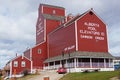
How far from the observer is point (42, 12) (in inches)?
2928

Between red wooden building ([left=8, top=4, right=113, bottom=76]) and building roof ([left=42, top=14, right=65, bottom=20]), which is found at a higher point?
building roof ([left=42, top=14, right=65, bottom=20])

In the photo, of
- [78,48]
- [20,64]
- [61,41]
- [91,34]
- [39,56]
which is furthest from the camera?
[39,56]

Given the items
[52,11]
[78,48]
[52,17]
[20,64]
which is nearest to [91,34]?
[78,48]

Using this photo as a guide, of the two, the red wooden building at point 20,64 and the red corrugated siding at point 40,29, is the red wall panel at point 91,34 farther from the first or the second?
the red corrugated siding at point 40,29

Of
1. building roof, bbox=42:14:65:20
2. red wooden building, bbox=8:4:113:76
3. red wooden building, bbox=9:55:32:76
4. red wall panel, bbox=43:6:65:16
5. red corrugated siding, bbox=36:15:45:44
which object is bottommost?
red wooden building, bbox=9:55:32:76

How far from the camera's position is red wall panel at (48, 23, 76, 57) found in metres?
54.0

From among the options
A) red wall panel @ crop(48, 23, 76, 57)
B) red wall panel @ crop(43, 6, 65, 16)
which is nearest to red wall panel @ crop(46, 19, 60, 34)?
red wall panel @ crop(48, 23, 76, 57)

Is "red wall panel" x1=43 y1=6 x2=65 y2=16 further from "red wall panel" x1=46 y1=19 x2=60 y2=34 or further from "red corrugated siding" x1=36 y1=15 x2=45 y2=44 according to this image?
"red wall panel" x1=46 y1=19 x2=60 y2=34

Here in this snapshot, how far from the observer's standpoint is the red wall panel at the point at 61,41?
53984mm

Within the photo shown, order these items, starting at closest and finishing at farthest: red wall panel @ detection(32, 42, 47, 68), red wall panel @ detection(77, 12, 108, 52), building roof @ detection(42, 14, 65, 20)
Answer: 1. red wall panel @ detection(77, 12, 108, 52)
2. red wall panel @ detection(32, 42, 47, 68)
3. building roof @ detection(42, 14, 65, 20)

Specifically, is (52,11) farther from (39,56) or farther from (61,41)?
(61,41)

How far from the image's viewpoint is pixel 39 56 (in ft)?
225

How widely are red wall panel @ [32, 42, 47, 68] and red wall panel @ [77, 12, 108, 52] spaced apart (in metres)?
18.8

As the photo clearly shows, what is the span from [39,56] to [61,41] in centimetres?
1206
